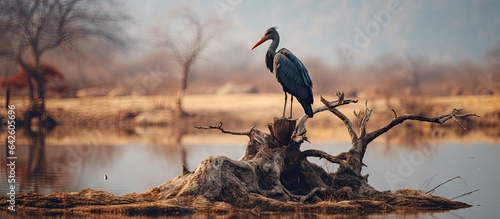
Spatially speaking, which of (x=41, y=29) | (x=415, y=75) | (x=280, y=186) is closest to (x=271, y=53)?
(x=280, y=186)

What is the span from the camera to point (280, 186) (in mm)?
16047

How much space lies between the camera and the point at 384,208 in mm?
15586

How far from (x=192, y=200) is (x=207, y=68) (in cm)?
7213

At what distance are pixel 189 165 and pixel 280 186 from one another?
762 cm

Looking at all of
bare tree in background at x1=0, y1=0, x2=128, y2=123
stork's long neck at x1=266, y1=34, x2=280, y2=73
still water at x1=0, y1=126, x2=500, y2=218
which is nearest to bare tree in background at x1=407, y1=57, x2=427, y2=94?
bare tree in background at x1=0, y1=0, x2=128, y2=123

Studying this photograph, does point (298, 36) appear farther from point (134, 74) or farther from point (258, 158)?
point (258, 158)

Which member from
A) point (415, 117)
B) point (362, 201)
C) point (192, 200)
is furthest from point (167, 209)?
point (415, 117)

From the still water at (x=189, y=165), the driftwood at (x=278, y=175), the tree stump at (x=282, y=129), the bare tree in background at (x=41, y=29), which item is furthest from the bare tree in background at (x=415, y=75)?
the tree stump at (x=282, y=129)

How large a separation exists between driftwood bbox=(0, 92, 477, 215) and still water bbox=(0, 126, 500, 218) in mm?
740

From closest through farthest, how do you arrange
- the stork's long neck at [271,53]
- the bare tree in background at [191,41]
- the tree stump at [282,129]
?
1. the tree stump at [282,129]
2. the stork's long neck at [271,53]
3. the bare tree in background at [191,41]

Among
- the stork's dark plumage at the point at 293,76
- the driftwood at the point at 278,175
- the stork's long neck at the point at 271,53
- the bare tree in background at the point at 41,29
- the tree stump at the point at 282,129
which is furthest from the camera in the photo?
the bare tree in background at the point at 41,29

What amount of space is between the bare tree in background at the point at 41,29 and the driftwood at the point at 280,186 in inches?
1237

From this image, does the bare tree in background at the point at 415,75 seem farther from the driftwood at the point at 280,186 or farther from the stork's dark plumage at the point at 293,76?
the driftwood at the point at 280,186

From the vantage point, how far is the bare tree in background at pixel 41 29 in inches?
1897
